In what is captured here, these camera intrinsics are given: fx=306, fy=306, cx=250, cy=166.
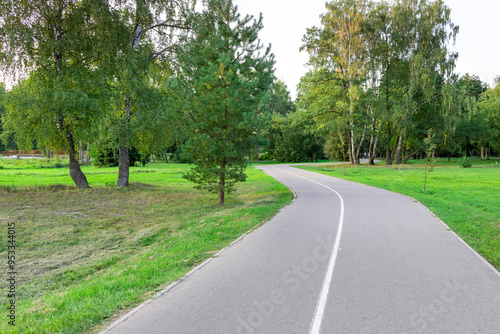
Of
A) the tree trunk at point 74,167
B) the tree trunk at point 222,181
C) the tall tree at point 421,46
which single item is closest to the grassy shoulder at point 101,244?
the tree trunk at point 222,181

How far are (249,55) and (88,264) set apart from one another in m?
10.3

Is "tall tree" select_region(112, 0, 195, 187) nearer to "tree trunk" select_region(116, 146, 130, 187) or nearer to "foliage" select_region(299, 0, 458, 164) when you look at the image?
"tree trunk" select_region(116, 146, 130, 187)

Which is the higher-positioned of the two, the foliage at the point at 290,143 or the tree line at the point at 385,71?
the tree line at the point at 385,71

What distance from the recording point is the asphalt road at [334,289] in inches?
151

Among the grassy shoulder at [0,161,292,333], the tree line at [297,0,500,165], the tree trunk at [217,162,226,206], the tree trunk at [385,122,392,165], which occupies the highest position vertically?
the tree line at [297,0,500,165]

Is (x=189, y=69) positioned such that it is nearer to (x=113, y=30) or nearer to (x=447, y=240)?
(x=113, y=30)

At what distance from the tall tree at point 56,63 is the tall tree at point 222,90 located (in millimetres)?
5018

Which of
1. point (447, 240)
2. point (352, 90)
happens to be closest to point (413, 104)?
point (352, 90)

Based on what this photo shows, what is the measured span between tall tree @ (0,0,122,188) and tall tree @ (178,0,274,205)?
16.5ft

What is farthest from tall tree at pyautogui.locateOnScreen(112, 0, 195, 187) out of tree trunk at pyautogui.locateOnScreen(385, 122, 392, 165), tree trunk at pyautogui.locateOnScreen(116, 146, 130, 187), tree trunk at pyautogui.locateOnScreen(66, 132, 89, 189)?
tree trunk at pyautogui.locateOnScreen(385, 122, 392, 165)

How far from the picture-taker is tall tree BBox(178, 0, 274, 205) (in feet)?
39.2

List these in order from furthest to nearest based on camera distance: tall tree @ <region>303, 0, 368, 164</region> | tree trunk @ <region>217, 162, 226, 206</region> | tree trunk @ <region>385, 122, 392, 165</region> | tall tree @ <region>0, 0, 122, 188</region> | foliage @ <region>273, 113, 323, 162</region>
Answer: foliage @ <region>273, 113, 323, 162</region> → tree trunk @ <region>385, 122, 392, 165</region> → tall tree @ <region>303, 0, 368, 164</region> → tall tree @ <region>0, 0, 122, 188</region> → tree trunk @ <region>217, 162, 226, 206</region>

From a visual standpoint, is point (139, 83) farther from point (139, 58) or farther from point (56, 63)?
point (56, 63)

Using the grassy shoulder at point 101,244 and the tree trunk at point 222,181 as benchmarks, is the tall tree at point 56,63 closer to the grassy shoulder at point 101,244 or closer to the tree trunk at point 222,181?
the grassy shoulder at point 101,244
